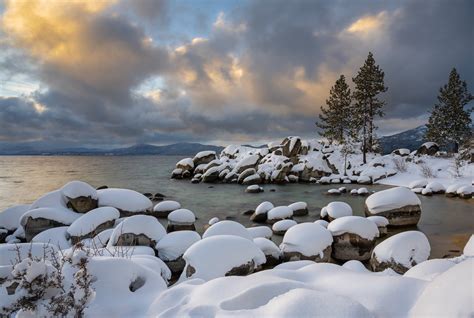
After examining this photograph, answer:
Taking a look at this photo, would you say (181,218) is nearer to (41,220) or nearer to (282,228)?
(282,228)

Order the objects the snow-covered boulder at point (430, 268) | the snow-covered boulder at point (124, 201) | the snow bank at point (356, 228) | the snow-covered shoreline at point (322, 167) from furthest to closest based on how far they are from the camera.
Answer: the snow-covered shoreline at point (322, 167) → the snow-covered boulder at point (124, 201) → the snow bank at point (356, 228) → the snow-covered boulder at point (430, 268)

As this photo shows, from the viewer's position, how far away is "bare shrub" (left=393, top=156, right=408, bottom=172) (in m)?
35.5

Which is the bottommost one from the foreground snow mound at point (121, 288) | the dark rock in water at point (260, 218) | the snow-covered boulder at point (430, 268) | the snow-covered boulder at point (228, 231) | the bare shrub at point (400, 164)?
the dark rock in water at point (260, 218)

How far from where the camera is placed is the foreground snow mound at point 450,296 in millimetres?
2600

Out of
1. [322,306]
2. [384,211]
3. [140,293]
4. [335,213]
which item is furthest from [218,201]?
[322,306]

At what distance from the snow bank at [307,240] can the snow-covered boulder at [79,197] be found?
36.3 ft

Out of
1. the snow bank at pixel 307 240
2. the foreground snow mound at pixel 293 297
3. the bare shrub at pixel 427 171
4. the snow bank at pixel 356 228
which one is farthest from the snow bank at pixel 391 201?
the bare shrub at pixel 427 171

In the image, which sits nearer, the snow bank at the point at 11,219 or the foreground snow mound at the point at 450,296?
the foreground snow mound at the point at 450,296

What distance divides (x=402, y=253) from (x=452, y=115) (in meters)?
42.3

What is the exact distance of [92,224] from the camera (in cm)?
1215

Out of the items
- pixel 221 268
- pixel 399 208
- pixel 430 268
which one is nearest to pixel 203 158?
pixel 399 208

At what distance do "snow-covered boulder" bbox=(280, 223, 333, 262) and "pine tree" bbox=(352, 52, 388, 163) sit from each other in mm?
34415

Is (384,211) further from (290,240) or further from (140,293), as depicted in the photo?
(140,293)

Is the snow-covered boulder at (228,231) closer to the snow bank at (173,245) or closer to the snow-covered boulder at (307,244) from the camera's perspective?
the snow bank at (173,245)
